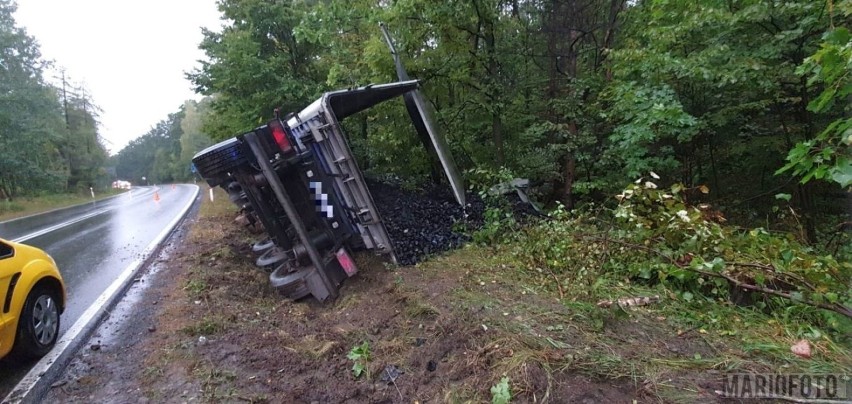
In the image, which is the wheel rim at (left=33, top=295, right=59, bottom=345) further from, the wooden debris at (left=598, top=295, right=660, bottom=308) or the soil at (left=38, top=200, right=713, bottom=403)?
the wooden debris at (left=598, top=295, right=660, bottom=308)

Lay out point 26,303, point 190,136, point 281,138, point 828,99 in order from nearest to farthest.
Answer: point 828,99
point 26,303
point 281,138
point 190,136

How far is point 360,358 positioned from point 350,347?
298 mm

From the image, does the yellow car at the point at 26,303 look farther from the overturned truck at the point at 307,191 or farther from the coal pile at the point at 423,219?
the coal pile at the point at 423,219

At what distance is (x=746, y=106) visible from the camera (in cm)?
766

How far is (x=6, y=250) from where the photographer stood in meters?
3.65

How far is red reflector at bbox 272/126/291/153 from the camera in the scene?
15.9 feet

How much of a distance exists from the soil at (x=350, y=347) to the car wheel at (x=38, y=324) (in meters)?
0.31

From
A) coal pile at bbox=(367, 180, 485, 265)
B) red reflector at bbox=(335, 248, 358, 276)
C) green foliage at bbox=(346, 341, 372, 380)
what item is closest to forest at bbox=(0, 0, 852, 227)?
coal pile at bbox=(367, 180, 485, 265)

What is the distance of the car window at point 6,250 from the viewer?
3.58 metres

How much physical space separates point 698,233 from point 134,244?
9.78 m

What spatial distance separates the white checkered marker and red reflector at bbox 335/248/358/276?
1.50 ft

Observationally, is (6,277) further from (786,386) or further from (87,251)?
(87,251)

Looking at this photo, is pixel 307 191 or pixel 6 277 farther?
pixel 307 191

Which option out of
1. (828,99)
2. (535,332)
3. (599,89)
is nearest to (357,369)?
(535,332)
